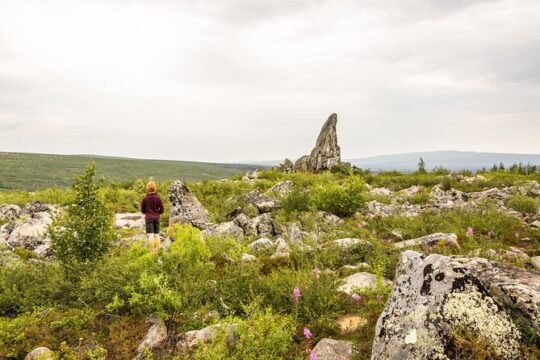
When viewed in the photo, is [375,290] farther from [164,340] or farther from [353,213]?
[353,213]

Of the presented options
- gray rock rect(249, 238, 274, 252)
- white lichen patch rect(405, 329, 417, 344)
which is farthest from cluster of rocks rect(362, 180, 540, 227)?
white lichen patch rect(405, 329, 417, 344)

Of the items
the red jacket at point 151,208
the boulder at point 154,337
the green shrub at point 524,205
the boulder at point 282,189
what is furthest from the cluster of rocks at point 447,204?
the boulder at point 154,337

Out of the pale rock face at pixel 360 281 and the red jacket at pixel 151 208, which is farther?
the red jacket at pixel 151 208

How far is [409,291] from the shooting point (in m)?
4.27

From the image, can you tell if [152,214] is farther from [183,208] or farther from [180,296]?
[180,296]

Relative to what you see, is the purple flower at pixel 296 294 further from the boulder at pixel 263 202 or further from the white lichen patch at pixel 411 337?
the boulder at pixel 263 202

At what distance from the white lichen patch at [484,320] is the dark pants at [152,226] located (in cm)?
999

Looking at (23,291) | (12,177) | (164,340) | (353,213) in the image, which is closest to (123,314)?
(164,340)

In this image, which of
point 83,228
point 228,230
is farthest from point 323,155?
point 83,228

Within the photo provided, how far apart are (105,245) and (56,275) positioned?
4.14 ft

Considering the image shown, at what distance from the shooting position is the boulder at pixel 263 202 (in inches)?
643

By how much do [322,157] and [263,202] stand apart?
71.3ft

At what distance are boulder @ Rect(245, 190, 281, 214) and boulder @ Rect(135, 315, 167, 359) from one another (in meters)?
10.6

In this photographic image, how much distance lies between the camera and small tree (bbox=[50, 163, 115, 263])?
799 centimetres
